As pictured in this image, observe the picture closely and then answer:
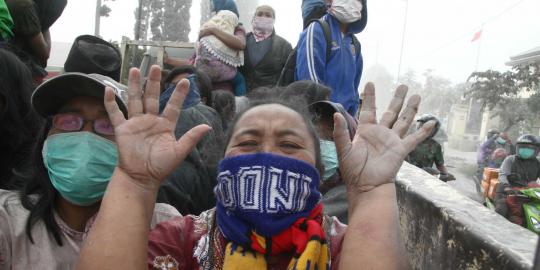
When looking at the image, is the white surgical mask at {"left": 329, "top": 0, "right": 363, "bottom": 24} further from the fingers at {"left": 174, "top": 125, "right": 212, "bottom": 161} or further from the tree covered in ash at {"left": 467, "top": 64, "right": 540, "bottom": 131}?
the tree covered in ash at {"left": 467, "top": 64, "right": 540, "bottom": 131}

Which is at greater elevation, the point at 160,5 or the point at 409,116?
the point at 160,5

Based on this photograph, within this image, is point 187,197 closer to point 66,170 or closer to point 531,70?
point 66,170

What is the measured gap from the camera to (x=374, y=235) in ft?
4.59

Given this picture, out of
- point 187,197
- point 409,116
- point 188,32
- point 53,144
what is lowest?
point 187,197

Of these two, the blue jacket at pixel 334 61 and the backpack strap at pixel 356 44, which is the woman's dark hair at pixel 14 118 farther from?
the backpack strap at pixel 356 44

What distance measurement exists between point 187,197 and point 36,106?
2.79ft

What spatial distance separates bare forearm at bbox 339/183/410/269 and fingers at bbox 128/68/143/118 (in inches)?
33.7

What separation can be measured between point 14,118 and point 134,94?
1.08 m

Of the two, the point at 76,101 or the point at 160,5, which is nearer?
the point at 76,101

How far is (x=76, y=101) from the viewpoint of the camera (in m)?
1.83

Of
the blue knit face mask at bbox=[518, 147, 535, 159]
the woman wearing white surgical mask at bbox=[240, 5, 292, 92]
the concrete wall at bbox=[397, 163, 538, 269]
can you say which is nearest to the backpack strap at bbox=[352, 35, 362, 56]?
the woman wearing white surgical mask at bbox=[240, 5, 292, 92]

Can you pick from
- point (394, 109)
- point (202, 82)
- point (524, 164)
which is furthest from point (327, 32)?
point (524, 164)

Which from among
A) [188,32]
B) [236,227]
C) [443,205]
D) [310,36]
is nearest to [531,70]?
[310,36]

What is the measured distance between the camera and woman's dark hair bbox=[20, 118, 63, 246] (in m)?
1.72
